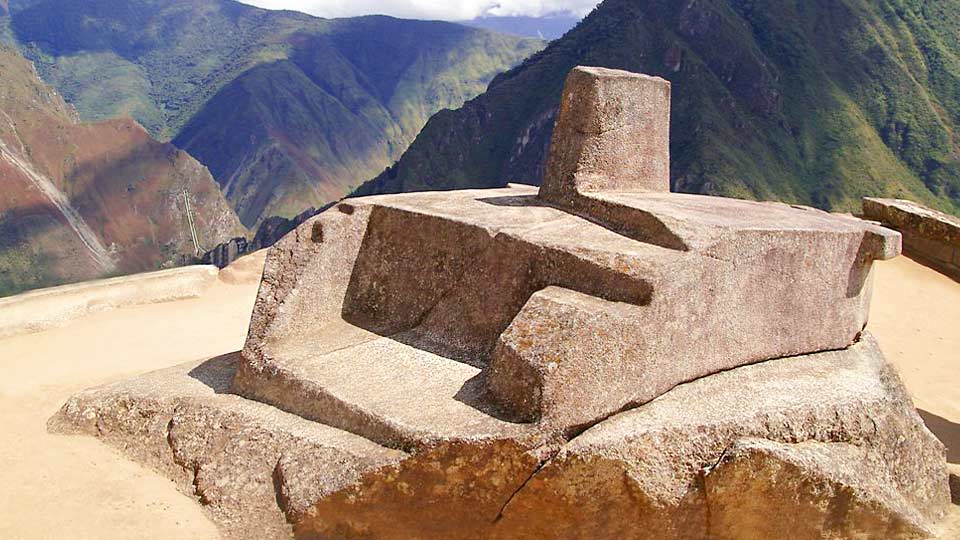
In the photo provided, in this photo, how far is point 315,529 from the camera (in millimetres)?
4938

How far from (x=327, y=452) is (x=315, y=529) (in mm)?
510

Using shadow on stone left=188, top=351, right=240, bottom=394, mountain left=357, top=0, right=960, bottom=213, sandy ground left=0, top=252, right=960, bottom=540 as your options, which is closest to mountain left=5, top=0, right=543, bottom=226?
mountain left=357, top=0, right=960, bottom=213

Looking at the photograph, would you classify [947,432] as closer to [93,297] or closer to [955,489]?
[955,489]

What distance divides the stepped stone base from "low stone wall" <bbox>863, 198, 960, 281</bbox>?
22.9 ft

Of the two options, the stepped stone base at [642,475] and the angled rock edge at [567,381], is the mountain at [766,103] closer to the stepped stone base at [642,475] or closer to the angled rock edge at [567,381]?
the angled rock edge at [567,381]

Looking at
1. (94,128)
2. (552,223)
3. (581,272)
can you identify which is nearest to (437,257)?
(552,223)

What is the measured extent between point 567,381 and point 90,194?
7575 centimetres

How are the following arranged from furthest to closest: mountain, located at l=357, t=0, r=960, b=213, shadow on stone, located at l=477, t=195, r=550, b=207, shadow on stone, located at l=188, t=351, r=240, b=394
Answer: mountain, located at l=357, t=0, r=960, b=213
shadow on stone, located at l=477, t=195, r=550, b=207
shadow on stone, located at l=188, t=351, r=240, b=394

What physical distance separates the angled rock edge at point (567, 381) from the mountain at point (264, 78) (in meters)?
95.6

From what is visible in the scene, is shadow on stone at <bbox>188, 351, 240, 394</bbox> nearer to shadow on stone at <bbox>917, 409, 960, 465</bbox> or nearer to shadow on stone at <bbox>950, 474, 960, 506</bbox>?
shadow on stone at <bbox>950, 474, 960, 506</bbox>

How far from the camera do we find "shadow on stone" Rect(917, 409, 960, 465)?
264 inches

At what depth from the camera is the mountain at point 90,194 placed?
2373 inches

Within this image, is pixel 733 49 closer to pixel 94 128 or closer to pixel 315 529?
pixel 94 128

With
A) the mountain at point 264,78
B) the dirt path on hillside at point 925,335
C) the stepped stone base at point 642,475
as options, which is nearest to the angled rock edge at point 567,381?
the stepped stone base at point 642,475
